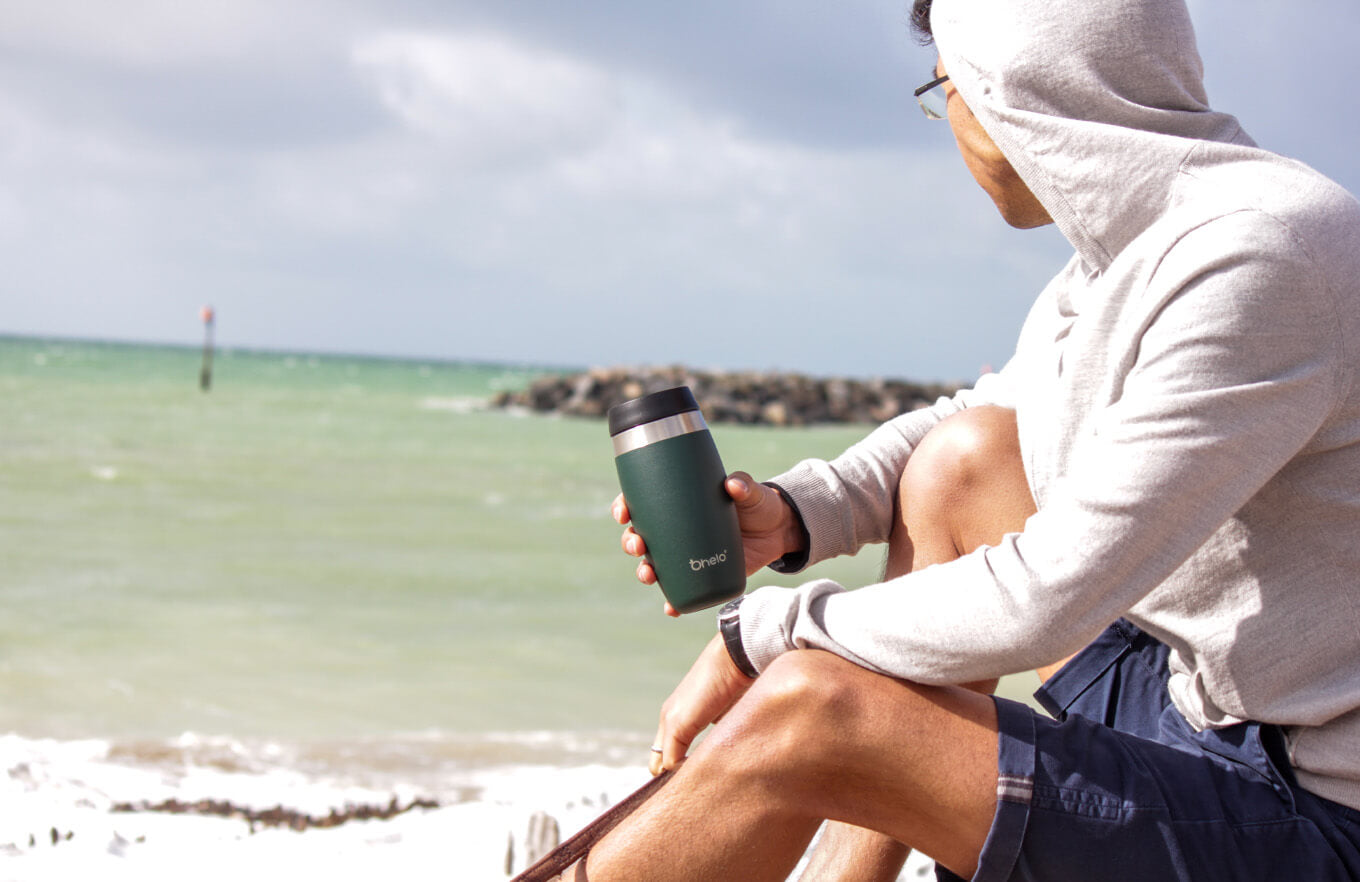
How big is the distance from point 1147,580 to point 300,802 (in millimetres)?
2078

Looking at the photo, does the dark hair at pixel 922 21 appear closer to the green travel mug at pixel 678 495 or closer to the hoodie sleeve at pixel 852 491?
the hoodie sleeve at pixel 852 491

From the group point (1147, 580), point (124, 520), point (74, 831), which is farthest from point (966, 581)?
point (124, 520)

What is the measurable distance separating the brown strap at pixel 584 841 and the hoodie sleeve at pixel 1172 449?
0.34 metres

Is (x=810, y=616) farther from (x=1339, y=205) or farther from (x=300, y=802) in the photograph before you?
(x=300, y=802)

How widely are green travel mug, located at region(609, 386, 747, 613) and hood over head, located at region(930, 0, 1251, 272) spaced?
48cm

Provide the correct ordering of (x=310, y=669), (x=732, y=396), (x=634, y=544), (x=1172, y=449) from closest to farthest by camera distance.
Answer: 1. (x=1172, y=449)
2. (x=634, y=544)
3. (x=310, y=669)
4. (x=732, y=396)

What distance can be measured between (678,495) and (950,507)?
363 millimetres

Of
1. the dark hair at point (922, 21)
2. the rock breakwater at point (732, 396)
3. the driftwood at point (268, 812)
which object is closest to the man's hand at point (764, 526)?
the dark hair at point (922, 21)

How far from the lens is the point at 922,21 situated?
1711 millimetres

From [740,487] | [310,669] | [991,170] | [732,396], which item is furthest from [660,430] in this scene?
[732,396]

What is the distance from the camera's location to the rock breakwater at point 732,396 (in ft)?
76.9

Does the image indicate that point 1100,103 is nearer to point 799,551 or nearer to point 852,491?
point 852,491

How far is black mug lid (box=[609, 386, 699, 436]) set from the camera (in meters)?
1.42

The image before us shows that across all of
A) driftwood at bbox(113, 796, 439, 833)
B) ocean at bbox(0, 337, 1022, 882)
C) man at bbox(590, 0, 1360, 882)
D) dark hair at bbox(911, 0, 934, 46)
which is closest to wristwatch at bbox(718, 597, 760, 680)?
man at bbox(590, 0, 1360, 882)
